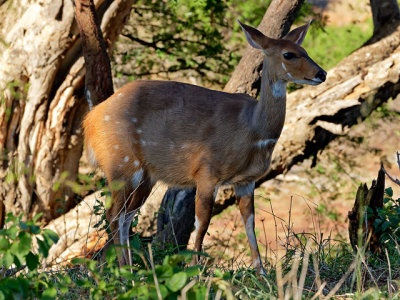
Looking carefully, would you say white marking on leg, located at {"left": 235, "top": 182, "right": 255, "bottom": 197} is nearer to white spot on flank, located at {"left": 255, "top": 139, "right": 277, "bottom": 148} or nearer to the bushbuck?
the bushbuck

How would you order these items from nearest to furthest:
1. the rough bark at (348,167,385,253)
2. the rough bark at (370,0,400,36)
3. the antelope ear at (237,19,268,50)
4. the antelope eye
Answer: the antelope eye
the antelope ear at (237,19,268,50)
the rough bark at (348,167,385,253)
the rough bark at (370,0,400,36)

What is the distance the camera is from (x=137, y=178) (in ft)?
18.6

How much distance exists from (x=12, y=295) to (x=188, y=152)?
101 inches

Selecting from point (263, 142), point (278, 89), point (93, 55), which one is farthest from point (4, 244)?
point (93, 55)

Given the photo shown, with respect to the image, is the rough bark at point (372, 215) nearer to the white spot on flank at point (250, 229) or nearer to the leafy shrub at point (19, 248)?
the white spot on flank at point (250, 229)

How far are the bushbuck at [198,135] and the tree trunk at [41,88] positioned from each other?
7.60 feet

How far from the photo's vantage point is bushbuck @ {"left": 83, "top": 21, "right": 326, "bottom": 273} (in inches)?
205

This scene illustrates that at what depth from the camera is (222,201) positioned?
7.92m

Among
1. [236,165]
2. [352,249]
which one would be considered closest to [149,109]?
[236,165]

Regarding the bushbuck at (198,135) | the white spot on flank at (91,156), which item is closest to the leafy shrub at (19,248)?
the bushbuck at (198,135)

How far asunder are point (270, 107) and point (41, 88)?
3822 millimetres

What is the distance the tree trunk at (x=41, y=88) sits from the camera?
786 centimetres

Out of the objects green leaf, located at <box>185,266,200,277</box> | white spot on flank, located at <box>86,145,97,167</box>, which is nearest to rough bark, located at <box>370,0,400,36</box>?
white spot on flank, located at <box>86,145,97,167</box>

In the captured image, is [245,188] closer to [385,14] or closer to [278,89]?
[278,89]
